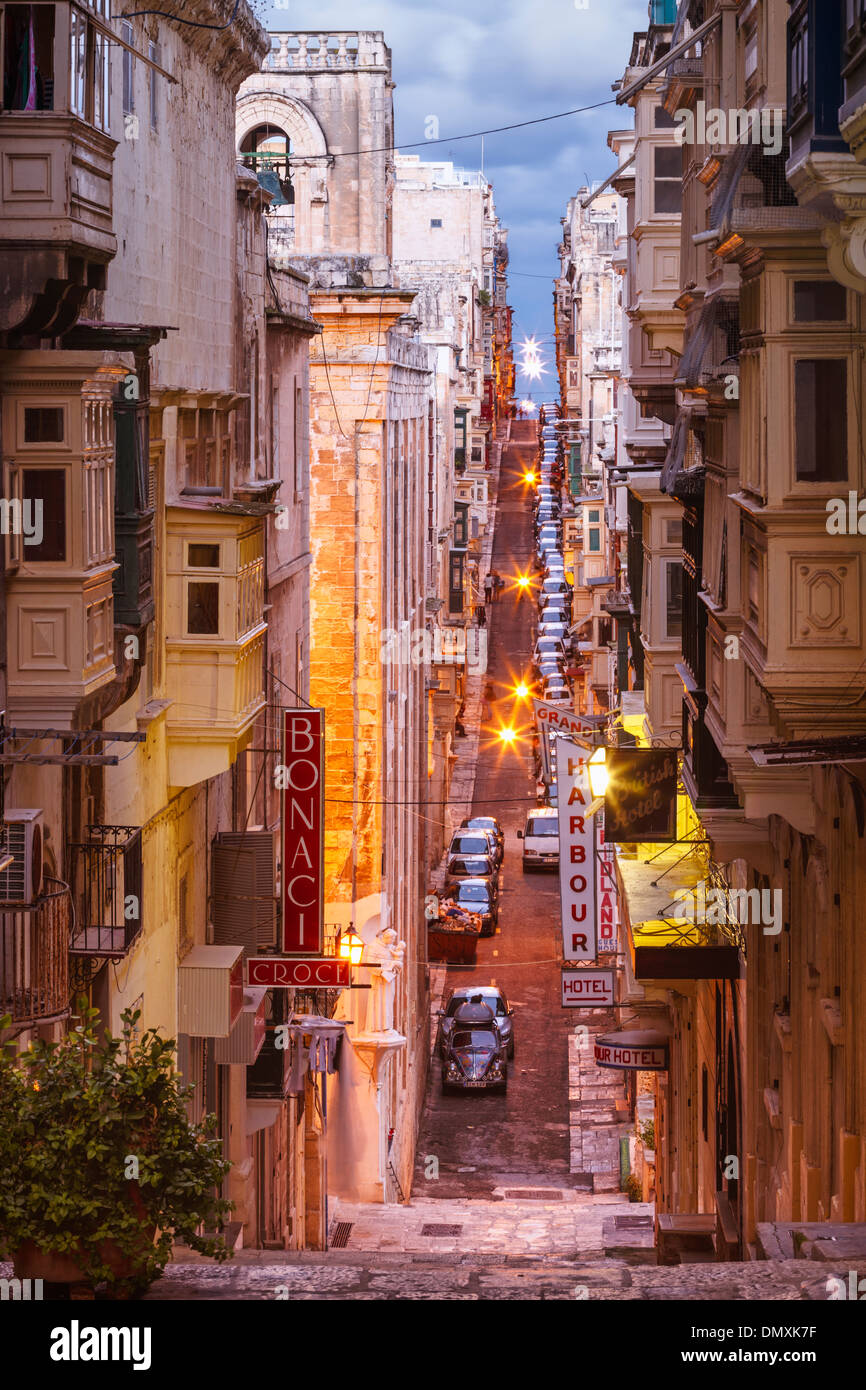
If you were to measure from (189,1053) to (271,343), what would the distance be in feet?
38.8

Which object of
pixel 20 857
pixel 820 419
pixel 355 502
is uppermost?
pixel 355 502

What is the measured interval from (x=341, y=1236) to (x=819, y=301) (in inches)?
825

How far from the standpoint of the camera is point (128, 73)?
19641 millimetres

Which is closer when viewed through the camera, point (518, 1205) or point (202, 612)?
point (202, 612)

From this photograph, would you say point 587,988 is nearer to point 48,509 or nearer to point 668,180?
point 668,180

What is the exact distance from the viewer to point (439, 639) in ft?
224

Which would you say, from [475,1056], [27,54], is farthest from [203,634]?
[475,1056]

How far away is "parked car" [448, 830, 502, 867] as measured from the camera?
189 ft

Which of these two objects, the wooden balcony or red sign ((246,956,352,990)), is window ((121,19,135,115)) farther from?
red sign ((246,956,352,990))

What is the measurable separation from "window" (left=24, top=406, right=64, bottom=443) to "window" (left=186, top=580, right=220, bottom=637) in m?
5.99

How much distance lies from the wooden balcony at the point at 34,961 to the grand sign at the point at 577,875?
13.8m

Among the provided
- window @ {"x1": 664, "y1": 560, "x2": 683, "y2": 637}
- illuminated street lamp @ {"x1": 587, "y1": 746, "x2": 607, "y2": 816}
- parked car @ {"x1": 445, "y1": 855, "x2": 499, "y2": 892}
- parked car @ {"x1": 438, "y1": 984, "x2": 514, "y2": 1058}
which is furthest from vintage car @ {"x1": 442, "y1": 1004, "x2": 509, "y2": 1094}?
window @ {"x1": 664, "y1": 560, "x2": 683, "y2": 637}
